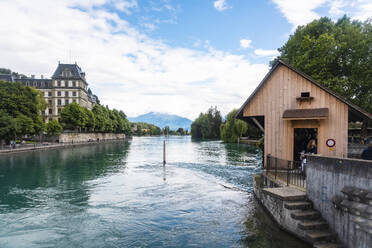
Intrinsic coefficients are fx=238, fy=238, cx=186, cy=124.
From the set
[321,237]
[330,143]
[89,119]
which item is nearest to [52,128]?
[89,119]

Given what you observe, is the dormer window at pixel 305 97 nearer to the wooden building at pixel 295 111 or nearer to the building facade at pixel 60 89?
the wooden building at pixel 295 111

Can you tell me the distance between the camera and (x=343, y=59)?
80.1ft

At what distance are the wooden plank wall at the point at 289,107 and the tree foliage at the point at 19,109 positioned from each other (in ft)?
143

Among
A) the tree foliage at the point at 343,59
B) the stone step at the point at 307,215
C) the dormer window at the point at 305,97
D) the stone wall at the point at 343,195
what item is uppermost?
the tree foliage at the point at 343,59

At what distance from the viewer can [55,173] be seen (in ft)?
72.2

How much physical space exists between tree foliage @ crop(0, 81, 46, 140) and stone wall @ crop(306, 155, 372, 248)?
47.2 meters

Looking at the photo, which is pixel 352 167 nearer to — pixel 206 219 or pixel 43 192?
pixel 206 219

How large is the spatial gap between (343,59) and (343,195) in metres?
23.0

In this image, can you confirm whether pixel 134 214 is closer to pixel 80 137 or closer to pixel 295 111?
pixel 295 111

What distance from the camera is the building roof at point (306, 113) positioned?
39.1ft

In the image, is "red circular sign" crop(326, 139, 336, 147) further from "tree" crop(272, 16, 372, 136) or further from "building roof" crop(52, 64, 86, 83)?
"building roof" crop(52, 64, 86, 83)

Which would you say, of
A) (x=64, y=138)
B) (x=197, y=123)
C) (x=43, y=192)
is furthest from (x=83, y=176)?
(x=197, y=123)

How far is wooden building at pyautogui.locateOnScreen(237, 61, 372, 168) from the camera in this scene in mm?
12000

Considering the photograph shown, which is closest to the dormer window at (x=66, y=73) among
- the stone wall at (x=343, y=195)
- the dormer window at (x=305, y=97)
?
the dormer window at (x=305, y=97)
